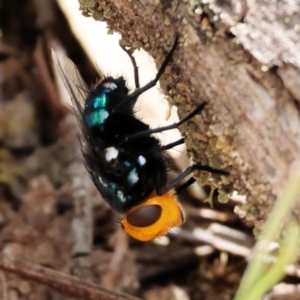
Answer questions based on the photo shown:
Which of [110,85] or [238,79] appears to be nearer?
[238,79]

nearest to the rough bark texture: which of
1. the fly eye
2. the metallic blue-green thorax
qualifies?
the fly eye

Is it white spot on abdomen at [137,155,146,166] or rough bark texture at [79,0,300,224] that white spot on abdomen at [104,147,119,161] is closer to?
white spot on abdomen at [137,155,146,166]

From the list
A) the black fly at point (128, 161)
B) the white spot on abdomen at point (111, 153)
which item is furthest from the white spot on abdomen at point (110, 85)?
the white spot on abdomen at point (111, 153)

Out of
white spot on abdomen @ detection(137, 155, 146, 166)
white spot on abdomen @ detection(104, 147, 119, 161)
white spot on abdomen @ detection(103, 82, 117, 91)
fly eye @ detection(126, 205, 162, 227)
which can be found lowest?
fly eye @ detection(126, 205, 162, 227)

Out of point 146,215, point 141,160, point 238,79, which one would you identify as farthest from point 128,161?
point 238,79

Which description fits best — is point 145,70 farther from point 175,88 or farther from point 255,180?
point 255,180

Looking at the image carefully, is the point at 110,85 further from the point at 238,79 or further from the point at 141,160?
the point at 238,79

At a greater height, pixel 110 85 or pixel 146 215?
pixel 110 85
